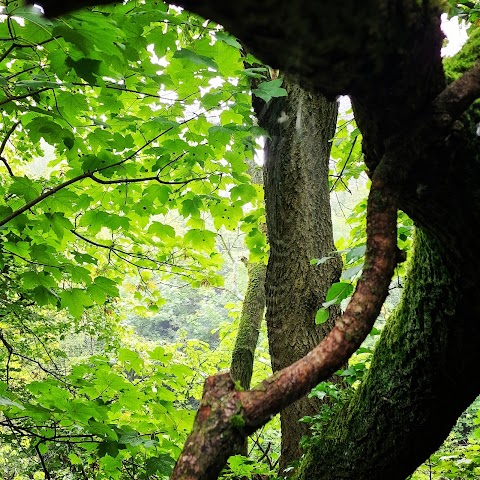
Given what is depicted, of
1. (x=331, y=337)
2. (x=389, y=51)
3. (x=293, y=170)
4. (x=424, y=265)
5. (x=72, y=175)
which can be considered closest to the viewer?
(x=389, y=51)

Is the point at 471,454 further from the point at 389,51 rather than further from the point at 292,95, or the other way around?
the point at 389,51

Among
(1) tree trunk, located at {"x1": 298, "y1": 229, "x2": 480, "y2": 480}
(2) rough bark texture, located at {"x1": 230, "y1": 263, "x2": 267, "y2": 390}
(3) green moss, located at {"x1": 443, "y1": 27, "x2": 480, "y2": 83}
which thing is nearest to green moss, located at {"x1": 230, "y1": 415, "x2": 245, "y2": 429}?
(1) tree trunk, located at {"x1": 298, "y1": 229, "x2": 480, "y2": 480}

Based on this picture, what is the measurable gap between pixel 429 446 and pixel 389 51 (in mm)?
1313

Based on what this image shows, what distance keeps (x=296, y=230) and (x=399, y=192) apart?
1.93 meters

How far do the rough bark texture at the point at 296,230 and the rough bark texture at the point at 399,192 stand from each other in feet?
3.68

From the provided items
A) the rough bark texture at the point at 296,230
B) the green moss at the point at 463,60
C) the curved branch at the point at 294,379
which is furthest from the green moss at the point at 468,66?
the rough bark texture at the point at 296,230

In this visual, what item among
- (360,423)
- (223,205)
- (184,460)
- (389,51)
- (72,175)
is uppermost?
(223,205)

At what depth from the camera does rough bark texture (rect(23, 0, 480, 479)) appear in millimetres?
503

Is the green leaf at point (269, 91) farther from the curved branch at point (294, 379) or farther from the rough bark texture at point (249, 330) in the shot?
the rough bark texture at point (249, 330)

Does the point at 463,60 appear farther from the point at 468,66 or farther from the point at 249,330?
the point at 249,330

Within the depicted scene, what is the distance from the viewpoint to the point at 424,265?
1193 mm

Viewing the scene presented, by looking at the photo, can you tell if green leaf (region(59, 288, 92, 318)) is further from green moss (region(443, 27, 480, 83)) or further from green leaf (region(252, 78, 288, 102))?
green moss (region(443, 27, 480, 83))

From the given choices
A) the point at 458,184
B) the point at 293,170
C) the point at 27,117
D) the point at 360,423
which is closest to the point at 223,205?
the point at 293,170

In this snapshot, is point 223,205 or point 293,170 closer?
point 293,170
